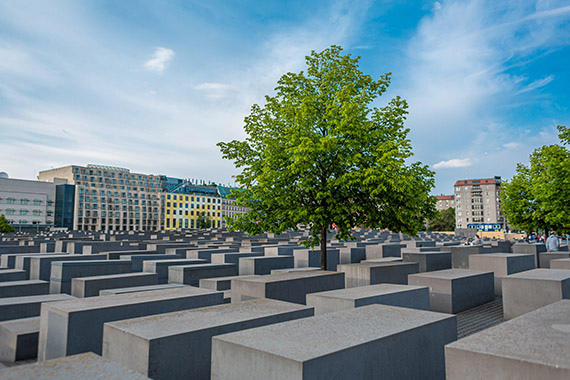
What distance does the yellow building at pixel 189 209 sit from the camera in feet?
445

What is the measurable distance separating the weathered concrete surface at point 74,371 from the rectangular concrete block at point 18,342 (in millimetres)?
4023

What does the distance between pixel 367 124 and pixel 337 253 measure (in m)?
7.63

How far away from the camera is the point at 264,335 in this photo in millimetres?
4332

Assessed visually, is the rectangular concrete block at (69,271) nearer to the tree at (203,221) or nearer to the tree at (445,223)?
the tree at (203,221)

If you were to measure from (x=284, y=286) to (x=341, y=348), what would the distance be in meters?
5.21

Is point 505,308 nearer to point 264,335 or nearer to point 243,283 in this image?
point 243,283

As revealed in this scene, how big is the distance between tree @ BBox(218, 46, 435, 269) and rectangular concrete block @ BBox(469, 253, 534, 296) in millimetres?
2621

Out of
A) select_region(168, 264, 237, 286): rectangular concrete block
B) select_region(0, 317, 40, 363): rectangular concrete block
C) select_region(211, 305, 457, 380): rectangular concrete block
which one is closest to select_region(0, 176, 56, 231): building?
select_region(168, 264, 237, 286): rectangular concrete block

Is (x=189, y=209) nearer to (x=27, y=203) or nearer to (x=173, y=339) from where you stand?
(x=27, y=203)

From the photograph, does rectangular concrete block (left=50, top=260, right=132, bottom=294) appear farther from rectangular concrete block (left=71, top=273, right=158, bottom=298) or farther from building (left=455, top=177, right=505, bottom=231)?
building (left=455, top=177, right=505, bottom=231)

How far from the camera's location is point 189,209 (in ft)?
463

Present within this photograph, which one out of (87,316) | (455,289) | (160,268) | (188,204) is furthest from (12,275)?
(188,204)

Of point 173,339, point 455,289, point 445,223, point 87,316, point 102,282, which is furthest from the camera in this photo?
point 445,223

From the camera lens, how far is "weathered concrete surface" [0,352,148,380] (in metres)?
3.21
